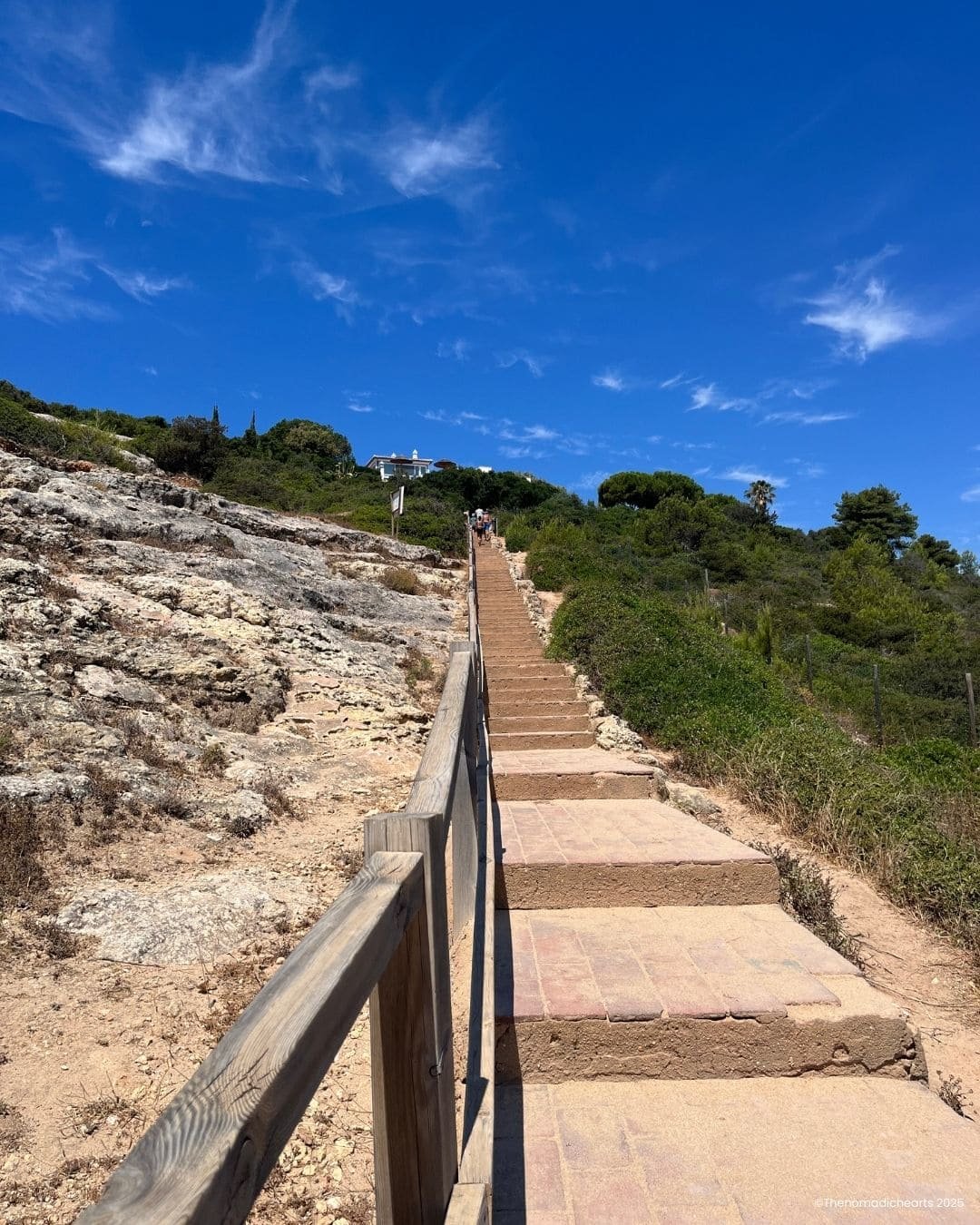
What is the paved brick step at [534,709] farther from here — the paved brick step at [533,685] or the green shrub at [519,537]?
the green shrub at [519,537]

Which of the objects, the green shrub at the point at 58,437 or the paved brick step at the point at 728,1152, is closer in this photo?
the paved brick step at the point at 728,1152

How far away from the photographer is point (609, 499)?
176 ft

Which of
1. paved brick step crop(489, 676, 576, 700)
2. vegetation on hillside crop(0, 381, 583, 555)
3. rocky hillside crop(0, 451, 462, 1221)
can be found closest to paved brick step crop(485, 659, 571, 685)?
paved brick step crop(489, 676, 576, 700)

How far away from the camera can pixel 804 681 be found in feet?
50.1

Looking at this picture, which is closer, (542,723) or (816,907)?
(816,907)

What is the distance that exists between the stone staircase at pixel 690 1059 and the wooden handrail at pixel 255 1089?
1.61 m

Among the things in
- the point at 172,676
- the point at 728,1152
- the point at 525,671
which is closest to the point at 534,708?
the point at 525,671

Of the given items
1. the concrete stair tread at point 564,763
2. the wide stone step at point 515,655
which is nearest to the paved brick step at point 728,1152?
the concrete stair tread at point 564,763

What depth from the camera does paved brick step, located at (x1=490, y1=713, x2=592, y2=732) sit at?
8.57m

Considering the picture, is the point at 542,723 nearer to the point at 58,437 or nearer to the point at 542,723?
the point at 542,723

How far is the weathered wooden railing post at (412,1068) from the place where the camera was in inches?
52.4

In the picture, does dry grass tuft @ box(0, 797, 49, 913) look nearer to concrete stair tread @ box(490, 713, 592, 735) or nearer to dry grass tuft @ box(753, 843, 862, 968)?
dry grass tuft @ box(753, 843, 862, 968)

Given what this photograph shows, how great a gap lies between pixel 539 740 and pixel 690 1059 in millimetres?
5319

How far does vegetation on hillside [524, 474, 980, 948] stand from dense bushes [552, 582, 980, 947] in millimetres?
20
